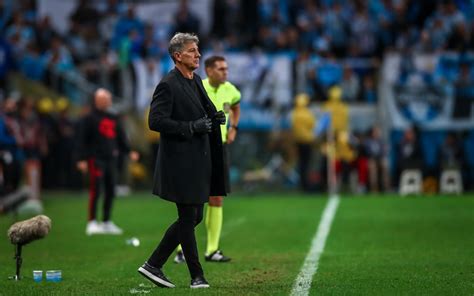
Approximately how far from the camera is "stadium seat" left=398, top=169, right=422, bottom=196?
2505 cm

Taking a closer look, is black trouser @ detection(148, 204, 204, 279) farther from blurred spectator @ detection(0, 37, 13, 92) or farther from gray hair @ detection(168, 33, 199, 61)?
blurred spectator @ detection(0, 37, 13, 92)

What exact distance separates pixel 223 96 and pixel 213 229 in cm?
154

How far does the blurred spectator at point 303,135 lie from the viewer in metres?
25.6

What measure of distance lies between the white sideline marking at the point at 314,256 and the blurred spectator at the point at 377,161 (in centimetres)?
583

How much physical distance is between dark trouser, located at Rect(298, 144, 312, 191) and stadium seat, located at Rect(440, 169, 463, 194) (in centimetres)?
318

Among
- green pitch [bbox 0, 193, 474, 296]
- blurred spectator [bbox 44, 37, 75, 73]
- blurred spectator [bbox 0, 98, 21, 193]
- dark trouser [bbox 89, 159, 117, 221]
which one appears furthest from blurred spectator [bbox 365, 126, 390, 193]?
dark trouser [bbox 89, 159, 117, 221]

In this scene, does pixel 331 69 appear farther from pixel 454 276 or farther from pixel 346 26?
pixel 454 276

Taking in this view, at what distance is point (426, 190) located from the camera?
82.9 ft

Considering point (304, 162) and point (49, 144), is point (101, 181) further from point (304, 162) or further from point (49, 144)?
point (49, 144)

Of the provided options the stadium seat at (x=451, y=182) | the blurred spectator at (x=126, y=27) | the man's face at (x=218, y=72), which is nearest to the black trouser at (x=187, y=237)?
the man's face at (x=218, y=72)

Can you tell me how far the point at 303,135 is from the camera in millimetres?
25562

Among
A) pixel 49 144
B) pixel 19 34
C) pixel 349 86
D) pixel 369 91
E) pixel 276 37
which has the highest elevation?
pixel 19 34

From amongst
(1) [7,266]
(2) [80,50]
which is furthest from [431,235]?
(2) [80,50]

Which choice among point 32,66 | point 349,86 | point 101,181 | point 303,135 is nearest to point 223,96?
point 101,181
